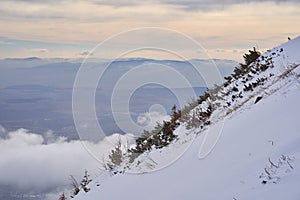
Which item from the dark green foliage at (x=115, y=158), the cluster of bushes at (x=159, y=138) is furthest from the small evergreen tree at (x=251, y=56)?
the dark green foliage at (x=115, y=158)

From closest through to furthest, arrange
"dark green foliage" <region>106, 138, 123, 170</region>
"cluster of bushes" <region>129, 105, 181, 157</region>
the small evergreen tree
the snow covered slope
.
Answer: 1. the snow covered slope
2. "cluster of bushes" <region>129, 105, 181, 157</region>
3. "dark green foliage" <region>106, 138, 123, 170</region>
4. the small evergreen tree

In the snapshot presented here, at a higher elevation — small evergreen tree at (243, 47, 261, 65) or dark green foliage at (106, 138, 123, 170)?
small evergreen tree at (243, 47, 261, 65)

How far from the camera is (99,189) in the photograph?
34.2ft

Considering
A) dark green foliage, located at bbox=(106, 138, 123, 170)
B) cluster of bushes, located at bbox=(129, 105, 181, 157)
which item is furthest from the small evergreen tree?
dark green foliage, located at bbox=(106, 138, 123, 170)

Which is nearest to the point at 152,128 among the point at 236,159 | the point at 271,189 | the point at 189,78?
the point at 189,78

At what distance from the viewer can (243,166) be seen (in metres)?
5.94

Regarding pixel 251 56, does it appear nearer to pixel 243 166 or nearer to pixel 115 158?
pixel 115 158

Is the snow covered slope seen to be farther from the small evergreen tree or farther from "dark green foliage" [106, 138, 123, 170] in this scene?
the small evergreen tree

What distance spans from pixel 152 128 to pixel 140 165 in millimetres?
6449

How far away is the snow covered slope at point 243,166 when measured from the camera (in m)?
4.94

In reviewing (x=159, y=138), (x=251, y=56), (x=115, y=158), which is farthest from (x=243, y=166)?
(x=251, y=56)

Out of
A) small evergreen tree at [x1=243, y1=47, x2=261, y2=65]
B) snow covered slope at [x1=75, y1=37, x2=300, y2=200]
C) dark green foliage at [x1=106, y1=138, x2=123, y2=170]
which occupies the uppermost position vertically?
A: small evergreen tree at [x1=243, y1=47, x2=261, y2=65]

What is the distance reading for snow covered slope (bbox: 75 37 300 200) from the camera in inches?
195

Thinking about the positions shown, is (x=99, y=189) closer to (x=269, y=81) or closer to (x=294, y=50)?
(x=269, y=81)
